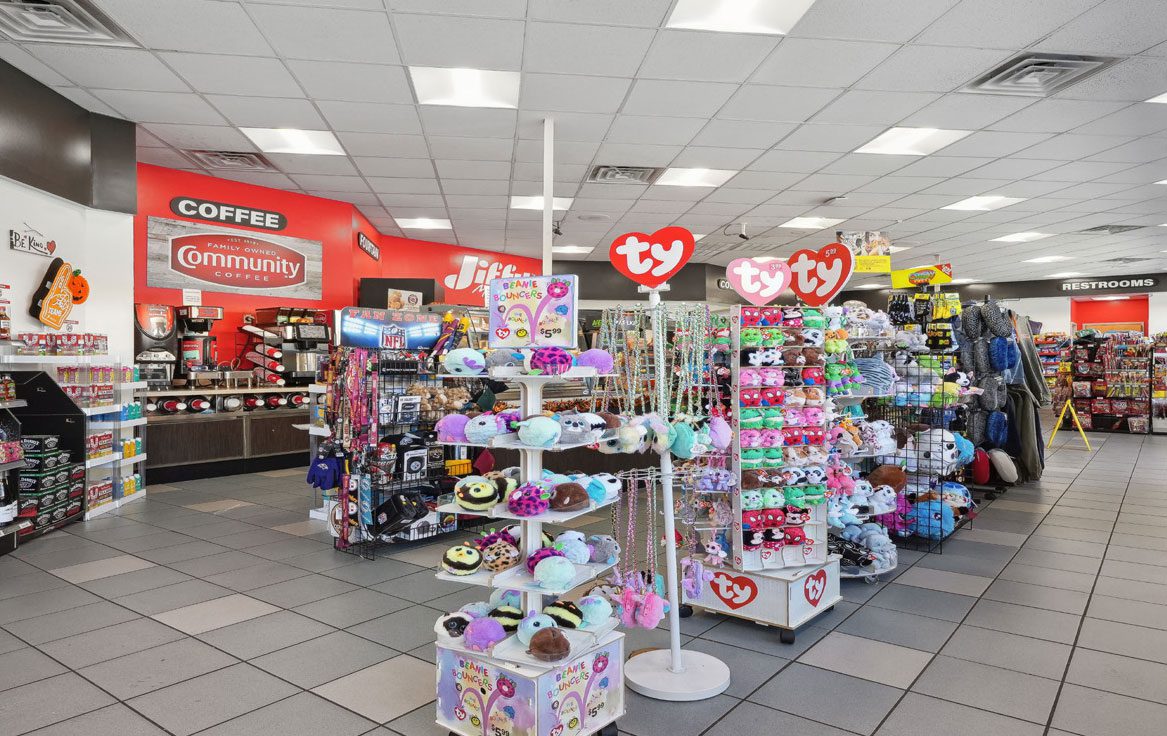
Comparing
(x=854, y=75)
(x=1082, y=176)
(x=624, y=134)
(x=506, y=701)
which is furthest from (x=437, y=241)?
(x=506, y=701)

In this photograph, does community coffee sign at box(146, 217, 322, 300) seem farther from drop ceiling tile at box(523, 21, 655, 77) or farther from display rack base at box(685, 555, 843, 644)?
display rack base at box(685, 555, 843, 644)

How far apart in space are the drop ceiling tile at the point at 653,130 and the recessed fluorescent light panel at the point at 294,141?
104 inches

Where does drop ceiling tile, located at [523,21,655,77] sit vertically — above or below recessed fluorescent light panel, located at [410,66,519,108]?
below

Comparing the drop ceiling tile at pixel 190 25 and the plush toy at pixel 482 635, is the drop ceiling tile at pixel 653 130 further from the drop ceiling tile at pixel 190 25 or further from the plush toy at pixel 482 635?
the plush toy at pixel 482 635

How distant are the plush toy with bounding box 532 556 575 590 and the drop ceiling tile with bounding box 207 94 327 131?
4.61 m

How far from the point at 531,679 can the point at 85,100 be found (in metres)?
6.02

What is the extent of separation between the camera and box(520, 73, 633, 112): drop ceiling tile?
16.1 ft

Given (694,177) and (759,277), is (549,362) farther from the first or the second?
(694,177)

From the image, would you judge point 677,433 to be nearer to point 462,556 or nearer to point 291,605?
point 462,556

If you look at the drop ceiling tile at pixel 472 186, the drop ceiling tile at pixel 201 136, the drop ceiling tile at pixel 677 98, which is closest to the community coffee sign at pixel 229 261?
the drop ceiling tile at pixel 201 136

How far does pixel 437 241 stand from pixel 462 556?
9678 mm

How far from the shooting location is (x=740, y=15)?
4.06m

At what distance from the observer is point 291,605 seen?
3.61m

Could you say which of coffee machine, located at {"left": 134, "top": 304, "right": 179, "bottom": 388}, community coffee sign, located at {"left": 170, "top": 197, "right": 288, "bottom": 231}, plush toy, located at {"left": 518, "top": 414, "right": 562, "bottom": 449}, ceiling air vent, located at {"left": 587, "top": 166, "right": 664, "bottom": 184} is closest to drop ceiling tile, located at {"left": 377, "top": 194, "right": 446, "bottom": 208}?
community coffee sign, located at {"left": 170, "top": 197, "right": 288, "bottom": 231}
